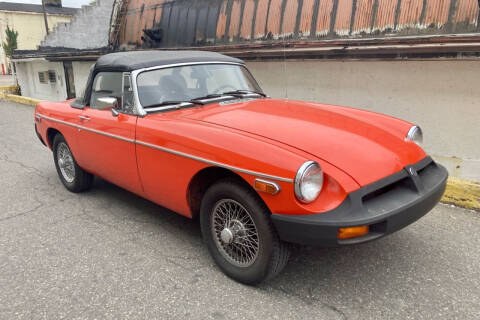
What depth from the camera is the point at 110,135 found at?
Answer: 12.0 feet

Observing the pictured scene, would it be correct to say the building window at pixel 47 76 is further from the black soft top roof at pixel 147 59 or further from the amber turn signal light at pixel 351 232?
the amber turn signal light at pixel 351 232

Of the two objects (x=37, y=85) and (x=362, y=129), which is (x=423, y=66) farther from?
(x=37, y=85)

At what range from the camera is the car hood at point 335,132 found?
8.16 feet

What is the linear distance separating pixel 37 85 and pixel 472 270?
18.6 metres

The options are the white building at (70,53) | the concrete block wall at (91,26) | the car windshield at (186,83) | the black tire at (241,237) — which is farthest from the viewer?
the concrete block wall at (91,26)

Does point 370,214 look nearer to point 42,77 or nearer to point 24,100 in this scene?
point 24,100

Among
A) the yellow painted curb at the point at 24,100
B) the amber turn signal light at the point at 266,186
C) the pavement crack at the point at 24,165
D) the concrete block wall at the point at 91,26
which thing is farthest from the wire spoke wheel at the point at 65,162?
the yellow painted curb at the point at 24,100

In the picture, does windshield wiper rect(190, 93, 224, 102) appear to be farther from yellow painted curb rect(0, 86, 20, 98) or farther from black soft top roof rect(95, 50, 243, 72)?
yellow painted curb rect(0, 86, 20, 98)

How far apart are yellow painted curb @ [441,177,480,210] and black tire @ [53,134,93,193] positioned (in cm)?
436

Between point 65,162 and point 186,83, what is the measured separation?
2294 mm

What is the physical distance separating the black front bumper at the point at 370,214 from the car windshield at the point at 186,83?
5.68 feet

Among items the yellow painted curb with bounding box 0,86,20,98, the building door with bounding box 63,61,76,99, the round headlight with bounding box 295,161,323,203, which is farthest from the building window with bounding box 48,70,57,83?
the round headlight with bounding box 295,161,323,203

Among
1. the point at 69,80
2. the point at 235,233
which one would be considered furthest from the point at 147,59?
the point at 69,80

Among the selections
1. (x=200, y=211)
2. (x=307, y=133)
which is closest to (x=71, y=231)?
(x=200, y=211)
